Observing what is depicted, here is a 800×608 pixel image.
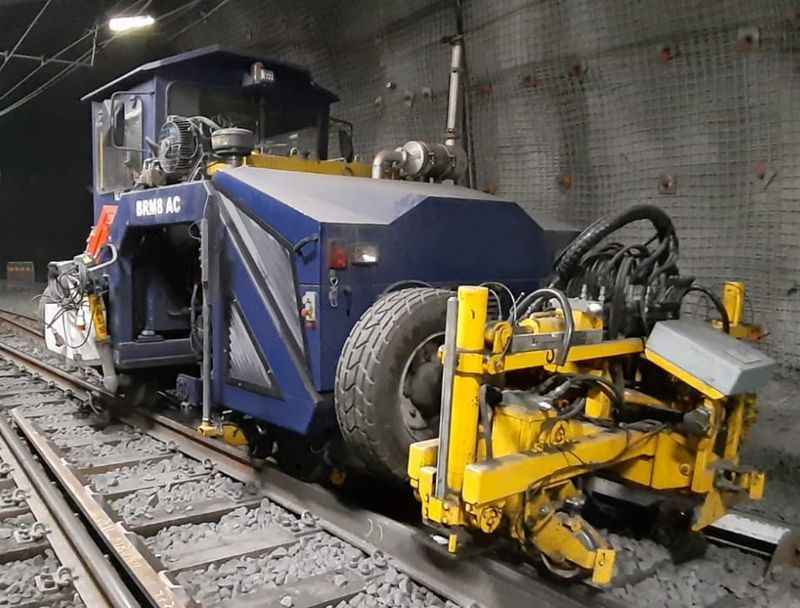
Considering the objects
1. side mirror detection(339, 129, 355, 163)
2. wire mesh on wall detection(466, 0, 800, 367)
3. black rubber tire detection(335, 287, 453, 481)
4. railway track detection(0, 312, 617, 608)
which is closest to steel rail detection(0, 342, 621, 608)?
railway track detection(0, 312, 617, 608)

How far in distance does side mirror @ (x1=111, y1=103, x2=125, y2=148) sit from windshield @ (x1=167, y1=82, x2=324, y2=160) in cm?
46

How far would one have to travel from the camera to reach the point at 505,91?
8.47m

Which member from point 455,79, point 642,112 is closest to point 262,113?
point 455,79

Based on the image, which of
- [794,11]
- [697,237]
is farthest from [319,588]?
[794,11]

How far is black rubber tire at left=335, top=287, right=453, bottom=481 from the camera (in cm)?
304

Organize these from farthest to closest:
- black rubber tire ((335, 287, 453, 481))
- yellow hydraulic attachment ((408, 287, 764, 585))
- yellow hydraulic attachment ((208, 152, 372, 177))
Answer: yellow hydraulic attachment ((208, 152, 372, 177)) → black rubber tire ((335, 287, 453, 481)) → yellow hydraulic attachment ((408, 287, 764, 585))

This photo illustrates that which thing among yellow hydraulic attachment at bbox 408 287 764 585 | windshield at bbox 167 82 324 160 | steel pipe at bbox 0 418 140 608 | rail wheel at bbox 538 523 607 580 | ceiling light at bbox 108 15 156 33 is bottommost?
A: steel pipe at bbox 0 418 140 608

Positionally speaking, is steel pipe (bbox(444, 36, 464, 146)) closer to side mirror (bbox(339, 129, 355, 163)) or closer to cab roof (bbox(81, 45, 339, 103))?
side mirror (bbox(339, 129, 355, 163))

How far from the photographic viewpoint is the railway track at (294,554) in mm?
2756

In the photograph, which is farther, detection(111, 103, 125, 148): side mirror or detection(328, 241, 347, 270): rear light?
detection(111, 103, 125, 148): side mirror

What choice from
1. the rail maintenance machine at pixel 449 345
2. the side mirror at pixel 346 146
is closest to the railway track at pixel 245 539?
the rail maintenance machine at pixel 449 345

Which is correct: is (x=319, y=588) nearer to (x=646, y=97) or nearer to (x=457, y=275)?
(x=457, y=275)

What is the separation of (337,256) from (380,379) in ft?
2.16

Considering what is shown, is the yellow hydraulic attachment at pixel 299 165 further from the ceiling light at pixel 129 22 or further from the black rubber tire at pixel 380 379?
the ceiling light at pixel 129 22
